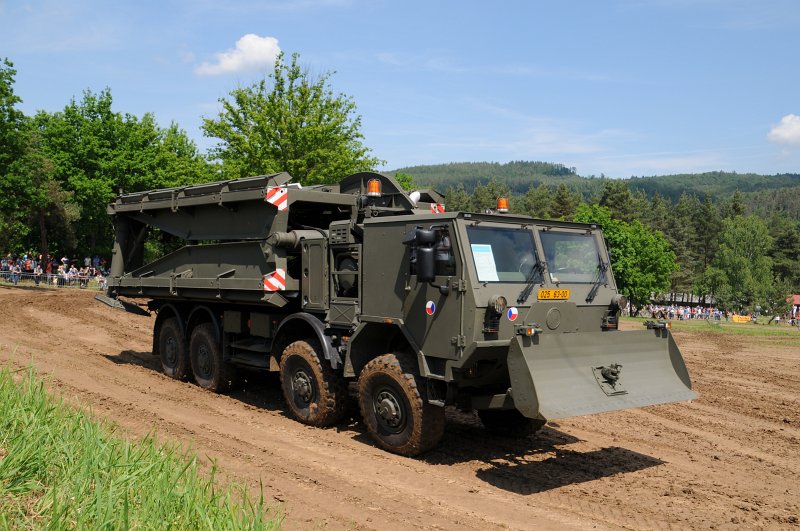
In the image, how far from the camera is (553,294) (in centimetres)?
802

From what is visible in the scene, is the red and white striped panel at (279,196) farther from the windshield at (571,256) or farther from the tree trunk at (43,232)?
the tree trunk at (43,232)

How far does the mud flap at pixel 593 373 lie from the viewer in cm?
689

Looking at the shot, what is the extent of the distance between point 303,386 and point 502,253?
3302 mm

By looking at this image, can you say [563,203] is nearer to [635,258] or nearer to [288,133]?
[635,258]

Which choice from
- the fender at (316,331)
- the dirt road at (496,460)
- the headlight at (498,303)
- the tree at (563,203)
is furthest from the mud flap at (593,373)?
the tree at (563,203)

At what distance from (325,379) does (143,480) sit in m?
3.99

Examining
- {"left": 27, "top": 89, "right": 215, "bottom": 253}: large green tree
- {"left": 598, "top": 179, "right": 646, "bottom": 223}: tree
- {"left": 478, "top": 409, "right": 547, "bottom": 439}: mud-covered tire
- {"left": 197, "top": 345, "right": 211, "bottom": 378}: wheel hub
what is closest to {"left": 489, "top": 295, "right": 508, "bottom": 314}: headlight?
{"left": 478, "top": 409, "right": 547, "bottom": 439}: mud-covered tire

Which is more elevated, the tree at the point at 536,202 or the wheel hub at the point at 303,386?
the tree at the point at 536,202

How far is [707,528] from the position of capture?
6.04 m

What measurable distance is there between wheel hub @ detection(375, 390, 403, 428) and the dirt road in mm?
384

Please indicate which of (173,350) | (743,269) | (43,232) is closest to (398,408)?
(173,350)

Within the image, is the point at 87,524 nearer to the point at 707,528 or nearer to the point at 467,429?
the point at 707,528

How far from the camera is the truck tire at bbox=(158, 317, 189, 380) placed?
12.3 meters

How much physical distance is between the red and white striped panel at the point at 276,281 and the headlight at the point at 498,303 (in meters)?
3.37
